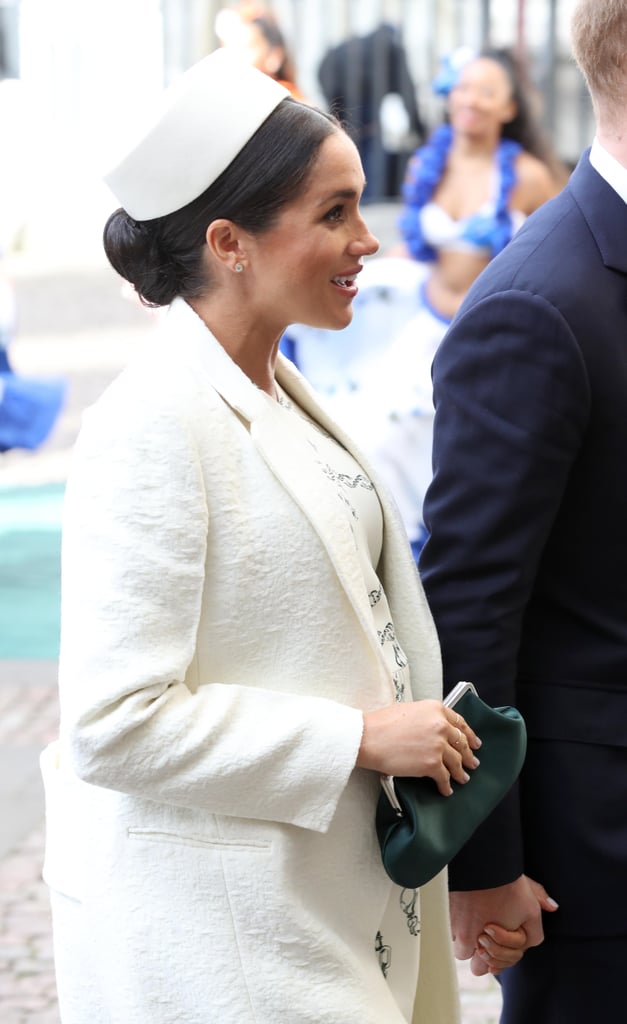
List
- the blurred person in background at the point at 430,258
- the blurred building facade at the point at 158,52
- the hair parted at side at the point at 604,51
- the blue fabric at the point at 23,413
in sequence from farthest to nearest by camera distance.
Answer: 1. the blurred building facade at the point at 158,52
2. the blue fabric at the point at 23,413
3. the blurred person in background at the point at 430,258
4. the hair parted at side at the point at 604,51

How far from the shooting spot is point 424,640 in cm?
201

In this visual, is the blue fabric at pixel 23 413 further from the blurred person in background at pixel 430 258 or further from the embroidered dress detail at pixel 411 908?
the embroidered dress detail at pixel 411 908

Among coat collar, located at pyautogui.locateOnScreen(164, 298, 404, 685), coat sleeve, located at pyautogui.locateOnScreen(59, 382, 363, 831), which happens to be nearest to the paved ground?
coat sleeve, located at pyautogui.locateOnScreen(59, 382, 363, 831)

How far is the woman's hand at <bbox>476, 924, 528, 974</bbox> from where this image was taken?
2.07 meters

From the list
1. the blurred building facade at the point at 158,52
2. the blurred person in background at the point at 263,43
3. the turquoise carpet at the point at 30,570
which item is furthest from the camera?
the blurred building facade at the point at 158,52

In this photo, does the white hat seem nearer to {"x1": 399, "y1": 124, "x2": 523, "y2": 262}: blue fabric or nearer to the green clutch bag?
the green clutch bag

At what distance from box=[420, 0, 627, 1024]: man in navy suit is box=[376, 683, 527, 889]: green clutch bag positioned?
0.12 m

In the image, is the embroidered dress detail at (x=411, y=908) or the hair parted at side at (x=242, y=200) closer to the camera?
the hair parted at side at (x=242, y=200)

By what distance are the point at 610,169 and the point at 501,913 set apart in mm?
977

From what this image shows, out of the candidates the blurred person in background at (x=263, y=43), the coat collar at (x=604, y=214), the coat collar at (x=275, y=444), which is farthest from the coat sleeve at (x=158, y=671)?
the blurred person in background at (x=263, y=43)

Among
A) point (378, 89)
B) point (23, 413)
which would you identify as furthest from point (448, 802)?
point (378, 89)

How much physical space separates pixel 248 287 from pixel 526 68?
549cm

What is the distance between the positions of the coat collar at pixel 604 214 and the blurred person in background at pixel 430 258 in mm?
4221

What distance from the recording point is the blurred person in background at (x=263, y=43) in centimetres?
703
